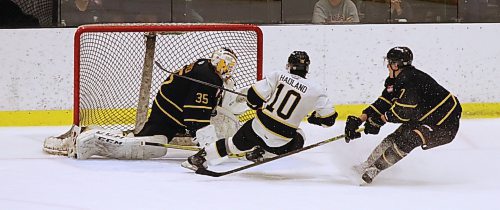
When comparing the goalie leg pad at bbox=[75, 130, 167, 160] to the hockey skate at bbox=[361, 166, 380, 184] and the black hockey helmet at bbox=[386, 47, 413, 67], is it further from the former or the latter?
the black hockey helmet at bbox=[386, 47, 413, 67]

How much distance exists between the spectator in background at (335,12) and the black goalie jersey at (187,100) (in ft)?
6.04

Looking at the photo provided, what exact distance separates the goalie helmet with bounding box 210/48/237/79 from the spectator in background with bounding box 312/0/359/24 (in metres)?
1.86

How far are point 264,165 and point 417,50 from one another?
217 cm

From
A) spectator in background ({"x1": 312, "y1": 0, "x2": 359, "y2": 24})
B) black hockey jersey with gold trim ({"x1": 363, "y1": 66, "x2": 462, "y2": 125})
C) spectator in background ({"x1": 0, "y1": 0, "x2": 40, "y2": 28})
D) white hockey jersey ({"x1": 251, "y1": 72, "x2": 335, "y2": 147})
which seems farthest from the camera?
spectator in background ({"x1": 312, "y1": 0, "x2": 359, "y2": 24})

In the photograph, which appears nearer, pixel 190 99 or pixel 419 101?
pixel 419 101

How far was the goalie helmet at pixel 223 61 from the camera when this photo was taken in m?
A: 5.09

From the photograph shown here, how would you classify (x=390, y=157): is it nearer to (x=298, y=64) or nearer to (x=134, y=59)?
(x=298, y=64)

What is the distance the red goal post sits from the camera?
565 centimetres

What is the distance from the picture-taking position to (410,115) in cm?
439

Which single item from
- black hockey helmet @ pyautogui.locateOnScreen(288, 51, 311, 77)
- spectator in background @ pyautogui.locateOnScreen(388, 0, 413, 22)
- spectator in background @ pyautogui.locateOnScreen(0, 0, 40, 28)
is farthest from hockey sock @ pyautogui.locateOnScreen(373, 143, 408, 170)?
spectator in background @ pyautogui.locateOnScreen(0, 0, 40, 28)

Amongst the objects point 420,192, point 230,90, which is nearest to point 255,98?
point 230,90

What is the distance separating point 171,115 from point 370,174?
4.07ft

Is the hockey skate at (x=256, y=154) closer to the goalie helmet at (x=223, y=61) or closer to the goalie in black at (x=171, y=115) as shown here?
the goalie in black at (x=171, y=115)

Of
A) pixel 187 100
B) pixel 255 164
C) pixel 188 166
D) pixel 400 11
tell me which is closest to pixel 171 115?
pixel 187 100
